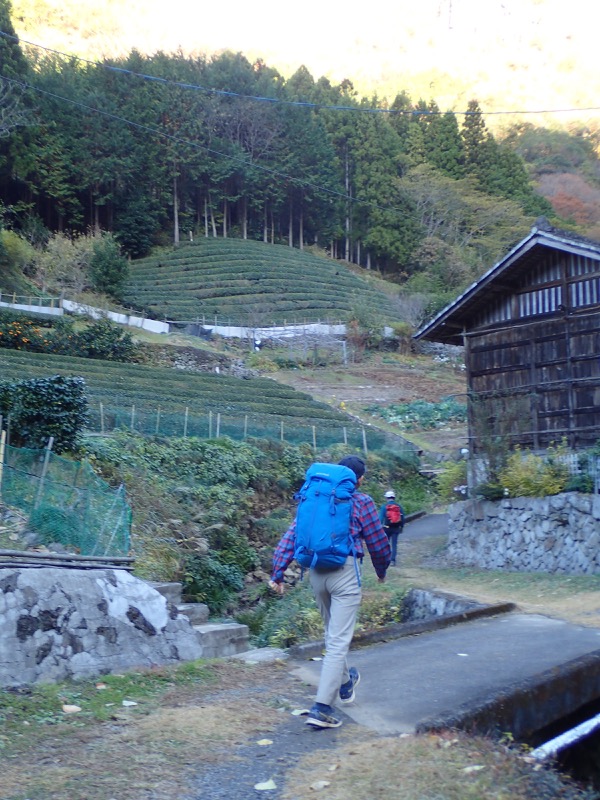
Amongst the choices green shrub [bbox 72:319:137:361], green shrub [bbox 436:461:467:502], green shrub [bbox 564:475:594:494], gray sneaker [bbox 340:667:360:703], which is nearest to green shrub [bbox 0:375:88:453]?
green shrub [bbox 436:461:467:502]

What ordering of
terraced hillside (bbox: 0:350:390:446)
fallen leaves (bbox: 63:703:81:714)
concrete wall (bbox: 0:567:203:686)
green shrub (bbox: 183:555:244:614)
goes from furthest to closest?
1. terraced hillside (bbox: 0:350:390:446)
2. green shrub (bbox: 183:555:244:614)
3. concrete wall (bbox: 0:567:203:686)
4. fallen leaves (bbox: 63:703:81:714)

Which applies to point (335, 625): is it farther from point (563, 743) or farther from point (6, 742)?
point (6, 742)

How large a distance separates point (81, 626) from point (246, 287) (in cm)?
6098

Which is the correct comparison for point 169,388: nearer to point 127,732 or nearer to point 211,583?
point 211,583

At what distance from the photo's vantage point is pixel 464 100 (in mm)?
96750

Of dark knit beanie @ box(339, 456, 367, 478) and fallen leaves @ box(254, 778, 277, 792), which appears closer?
fallen leaves @ box(254, 778, 277, 792)

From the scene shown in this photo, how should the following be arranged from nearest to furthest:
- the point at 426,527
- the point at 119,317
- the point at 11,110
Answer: the point at 426,527
the point at 119,317
the point at 11,110

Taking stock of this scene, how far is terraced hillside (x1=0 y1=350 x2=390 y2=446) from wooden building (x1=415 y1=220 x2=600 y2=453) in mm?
9416

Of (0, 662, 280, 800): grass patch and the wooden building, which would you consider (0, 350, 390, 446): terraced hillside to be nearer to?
the wooden building

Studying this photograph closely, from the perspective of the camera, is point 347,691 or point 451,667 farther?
point 451,667

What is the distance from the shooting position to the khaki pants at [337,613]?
5.22 metres

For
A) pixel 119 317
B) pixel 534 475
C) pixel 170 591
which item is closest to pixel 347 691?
pixel 170 591

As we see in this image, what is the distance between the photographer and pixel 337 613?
5.37 meters

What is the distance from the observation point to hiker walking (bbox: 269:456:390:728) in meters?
5.22
